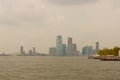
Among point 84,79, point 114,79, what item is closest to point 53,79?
point 84,79

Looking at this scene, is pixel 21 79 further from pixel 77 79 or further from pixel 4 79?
pixel 77 79

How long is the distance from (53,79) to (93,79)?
9991 mm

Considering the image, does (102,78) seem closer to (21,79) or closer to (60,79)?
(60,79)

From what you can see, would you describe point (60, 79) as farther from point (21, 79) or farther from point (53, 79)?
point (21, 79)

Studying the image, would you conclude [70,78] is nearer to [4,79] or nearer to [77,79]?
[77,79]

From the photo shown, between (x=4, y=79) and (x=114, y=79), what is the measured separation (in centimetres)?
2773

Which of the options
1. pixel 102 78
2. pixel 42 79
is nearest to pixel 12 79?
pixel 42 79

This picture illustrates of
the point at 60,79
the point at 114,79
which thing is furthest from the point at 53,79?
the point at 114,79

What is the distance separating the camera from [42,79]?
8731 centimetres

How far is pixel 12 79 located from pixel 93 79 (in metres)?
20.3

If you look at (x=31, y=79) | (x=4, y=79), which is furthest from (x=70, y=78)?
(x=4, y=79)

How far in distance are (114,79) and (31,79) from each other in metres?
20.9

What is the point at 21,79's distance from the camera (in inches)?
3465

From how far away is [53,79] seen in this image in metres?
87.9
